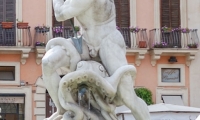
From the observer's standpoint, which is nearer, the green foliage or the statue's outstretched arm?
the statue's outstretched arm

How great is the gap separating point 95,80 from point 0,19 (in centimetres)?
2224

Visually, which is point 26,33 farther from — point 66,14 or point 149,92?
point 66,14

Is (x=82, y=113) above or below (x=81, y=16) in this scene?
below

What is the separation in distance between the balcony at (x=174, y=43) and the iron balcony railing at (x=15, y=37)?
4440mm

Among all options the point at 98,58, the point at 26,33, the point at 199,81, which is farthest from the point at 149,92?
the point at 98,58

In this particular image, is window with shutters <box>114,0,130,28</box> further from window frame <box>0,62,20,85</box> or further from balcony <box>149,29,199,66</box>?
window frame <box>0,62,20,85</box>

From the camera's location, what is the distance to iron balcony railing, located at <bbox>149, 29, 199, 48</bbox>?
1225 inches

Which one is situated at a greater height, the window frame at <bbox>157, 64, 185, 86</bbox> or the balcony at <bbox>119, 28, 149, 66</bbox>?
the balcony at <bbox>119, 28, 149, 66</bbox>

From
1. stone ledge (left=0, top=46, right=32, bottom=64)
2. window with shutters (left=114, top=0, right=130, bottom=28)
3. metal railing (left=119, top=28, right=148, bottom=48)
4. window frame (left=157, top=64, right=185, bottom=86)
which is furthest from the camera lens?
window with shutters (left=114, top=0, right=130, bottom=28)

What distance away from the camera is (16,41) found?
3022 centimetres

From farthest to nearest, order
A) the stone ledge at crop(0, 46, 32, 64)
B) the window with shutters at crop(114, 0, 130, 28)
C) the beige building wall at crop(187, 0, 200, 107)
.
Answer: the window with shutters at crop(114, 0, 130, 28), the beige building wall at crop(187, 0, 200, 107), the stone ledge at crop(0, 46, 32, 64)

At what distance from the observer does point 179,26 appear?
31891 mm

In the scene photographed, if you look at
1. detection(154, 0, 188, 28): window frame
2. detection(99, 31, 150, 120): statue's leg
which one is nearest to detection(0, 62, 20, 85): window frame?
detection(154, 0, 188, 28): window frame

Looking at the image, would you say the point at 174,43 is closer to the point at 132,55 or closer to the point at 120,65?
the point at 132,55
